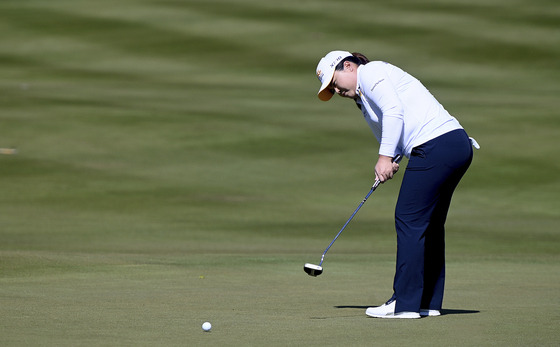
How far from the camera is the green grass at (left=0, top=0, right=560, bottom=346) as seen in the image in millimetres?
6098

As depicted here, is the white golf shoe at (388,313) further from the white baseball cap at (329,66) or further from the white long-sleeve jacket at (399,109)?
the white baseball cap at (329,66)

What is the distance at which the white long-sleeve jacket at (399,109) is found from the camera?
235 inches

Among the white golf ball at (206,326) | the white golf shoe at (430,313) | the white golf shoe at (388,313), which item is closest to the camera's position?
the white golf ball at (206,326)

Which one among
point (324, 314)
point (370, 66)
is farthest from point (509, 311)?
point (370, 66)

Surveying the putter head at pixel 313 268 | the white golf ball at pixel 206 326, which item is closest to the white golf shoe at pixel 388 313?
the putter head at pixel 313 268

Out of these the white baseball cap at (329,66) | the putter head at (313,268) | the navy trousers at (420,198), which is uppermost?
the white baseball cap at (329,66)

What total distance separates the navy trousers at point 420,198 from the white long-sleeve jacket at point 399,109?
0.24ft

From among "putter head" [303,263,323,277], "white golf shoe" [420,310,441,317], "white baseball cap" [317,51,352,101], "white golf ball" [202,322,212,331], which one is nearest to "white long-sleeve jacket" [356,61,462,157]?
"white baseball cap" [317,51,352,101]

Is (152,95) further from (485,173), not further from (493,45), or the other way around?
(493,45)

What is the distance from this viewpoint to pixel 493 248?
37.1 feet

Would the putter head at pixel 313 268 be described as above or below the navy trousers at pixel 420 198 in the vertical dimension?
below

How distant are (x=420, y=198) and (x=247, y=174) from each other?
9551 millimetres

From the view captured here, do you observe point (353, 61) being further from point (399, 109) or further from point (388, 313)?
point (388, 313)

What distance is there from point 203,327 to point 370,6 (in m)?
27.4
